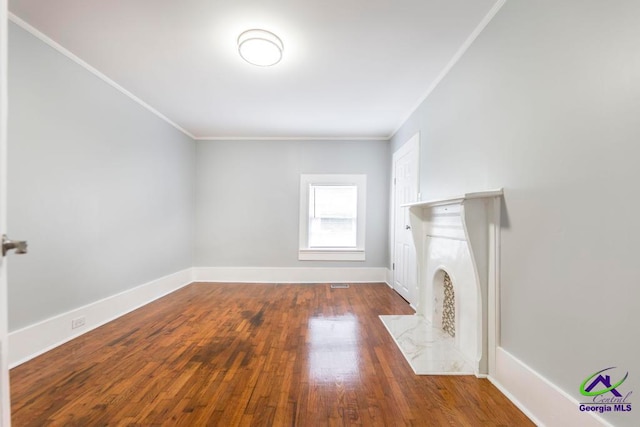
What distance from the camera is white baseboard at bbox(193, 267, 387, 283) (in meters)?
5.12

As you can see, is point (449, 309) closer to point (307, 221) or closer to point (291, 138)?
point (307, 221)

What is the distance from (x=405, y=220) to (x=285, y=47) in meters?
2.78

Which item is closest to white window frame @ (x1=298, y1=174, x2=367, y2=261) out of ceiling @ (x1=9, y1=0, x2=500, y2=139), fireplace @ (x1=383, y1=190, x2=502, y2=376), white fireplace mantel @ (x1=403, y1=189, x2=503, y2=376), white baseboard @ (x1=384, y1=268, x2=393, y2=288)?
white baseboard @ (x1=384, y1=268, x2=393, y2=288)

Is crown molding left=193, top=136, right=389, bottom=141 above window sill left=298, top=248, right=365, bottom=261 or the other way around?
Answer: above

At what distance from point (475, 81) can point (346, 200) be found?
320cm

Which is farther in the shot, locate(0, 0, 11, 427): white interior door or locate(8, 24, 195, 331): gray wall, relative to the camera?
locate(8, 24, 195, 331): gray wall

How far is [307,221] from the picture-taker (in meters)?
5.19

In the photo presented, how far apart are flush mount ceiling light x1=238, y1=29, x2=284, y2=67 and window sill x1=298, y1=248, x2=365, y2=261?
338 cm

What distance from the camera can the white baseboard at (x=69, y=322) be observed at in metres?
2.17

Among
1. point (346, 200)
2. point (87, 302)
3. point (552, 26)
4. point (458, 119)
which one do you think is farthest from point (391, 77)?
point (87, 302)

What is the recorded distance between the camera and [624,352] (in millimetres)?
1126

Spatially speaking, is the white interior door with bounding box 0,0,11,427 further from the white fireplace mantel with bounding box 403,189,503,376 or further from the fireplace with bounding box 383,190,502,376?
the white fireplace mantel with bounding box 403,189,503,376

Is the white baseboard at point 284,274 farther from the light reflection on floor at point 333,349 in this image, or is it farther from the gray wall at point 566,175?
the gray wall at point 566,175

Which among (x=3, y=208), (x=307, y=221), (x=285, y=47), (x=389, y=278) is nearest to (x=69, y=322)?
(x=3, y=208)
